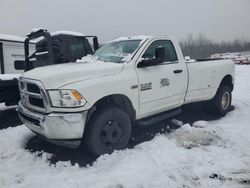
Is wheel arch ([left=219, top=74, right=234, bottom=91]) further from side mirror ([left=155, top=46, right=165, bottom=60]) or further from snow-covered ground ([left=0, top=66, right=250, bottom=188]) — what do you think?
side mirror ([left=155, top=46, right=165, bottom=60])

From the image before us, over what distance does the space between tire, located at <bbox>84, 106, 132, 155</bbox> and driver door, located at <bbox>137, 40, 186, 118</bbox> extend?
0.50 meters

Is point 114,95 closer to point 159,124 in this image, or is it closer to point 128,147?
point 128,147

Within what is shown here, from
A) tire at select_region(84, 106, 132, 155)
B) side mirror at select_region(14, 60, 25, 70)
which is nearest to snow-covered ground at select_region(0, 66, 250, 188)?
tire at select_region(84, 106, 132, 155)

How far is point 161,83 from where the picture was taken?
5.03 metres

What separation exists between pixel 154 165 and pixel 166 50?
2.57m

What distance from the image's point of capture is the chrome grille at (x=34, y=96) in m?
3.93

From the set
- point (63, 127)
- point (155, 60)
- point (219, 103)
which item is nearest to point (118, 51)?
point (155, 60)

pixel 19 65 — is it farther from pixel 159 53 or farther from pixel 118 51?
pixel 159 53

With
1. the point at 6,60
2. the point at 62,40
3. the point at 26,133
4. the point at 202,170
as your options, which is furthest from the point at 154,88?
the point at 6,60

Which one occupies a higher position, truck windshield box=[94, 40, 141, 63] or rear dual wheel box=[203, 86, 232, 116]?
truck windshield box=[94, 40, 141, 63]

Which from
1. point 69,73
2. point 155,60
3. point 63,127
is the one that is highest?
point 155,60

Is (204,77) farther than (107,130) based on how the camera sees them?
Yes

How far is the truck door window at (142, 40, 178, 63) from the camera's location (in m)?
5.17

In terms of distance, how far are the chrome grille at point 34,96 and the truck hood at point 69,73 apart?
0.09 meters
